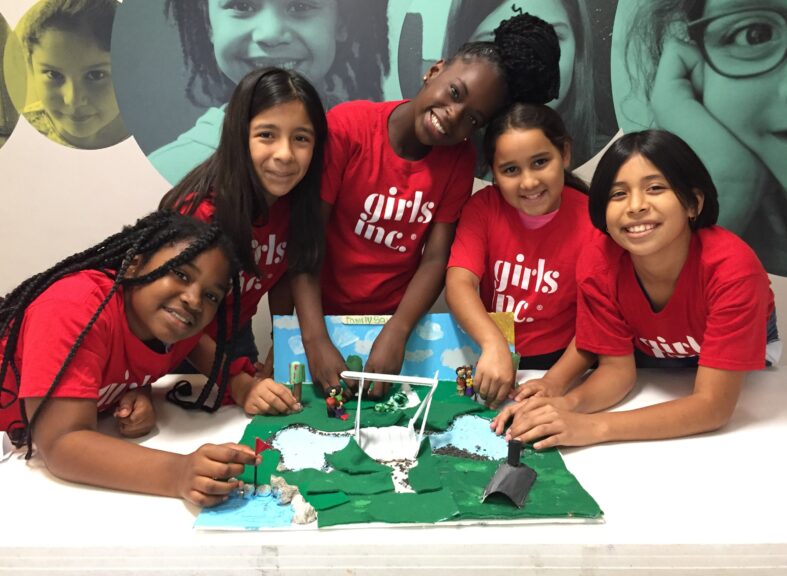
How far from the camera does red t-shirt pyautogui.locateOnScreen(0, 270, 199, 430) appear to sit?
2.76ft

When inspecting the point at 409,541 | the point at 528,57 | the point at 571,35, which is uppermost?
the point at 571,35

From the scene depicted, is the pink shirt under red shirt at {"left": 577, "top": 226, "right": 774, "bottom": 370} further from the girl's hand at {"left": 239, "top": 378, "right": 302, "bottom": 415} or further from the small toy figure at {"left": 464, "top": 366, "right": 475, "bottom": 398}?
the girl's hand at {"left": 239, "top": 378, "right": 302, "bottom": 415}

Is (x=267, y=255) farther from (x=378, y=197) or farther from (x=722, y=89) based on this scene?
(x=722, y=89)

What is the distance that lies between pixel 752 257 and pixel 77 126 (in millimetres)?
1413

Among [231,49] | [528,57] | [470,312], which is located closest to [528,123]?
[528,57]

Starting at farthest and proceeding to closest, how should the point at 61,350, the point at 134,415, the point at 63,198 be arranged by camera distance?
the point at 63,198, the point at 134,415, the point at 61,350

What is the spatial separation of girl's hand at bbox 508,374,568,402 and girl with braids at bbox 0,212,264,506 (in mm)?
483

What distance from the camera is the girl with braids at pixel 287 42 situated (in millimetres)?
1425

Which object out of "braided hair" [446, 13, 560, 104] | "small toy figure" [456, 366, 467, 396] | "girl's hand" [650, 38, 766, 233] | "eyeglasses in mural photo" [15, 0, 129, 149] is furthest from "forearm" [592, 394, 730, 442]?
"eyeglasses in mural photo" [15, 0, 129, 149]

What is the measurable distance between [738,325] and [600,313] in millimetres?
215

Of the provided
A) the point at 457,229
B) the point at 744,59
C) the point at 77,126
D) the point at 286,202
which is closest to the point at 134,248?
the point at 286,202

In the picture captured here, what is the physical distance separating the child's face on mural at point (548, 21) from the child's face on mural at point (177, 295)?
33.1 inches

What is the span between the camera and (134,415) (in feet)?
3.15

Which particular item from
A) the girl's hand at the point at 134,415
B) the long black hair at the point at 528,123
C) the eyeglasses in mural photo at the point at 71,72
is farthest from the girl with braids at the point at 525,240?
the eyeglasses in mural photo at the point at 71,72
